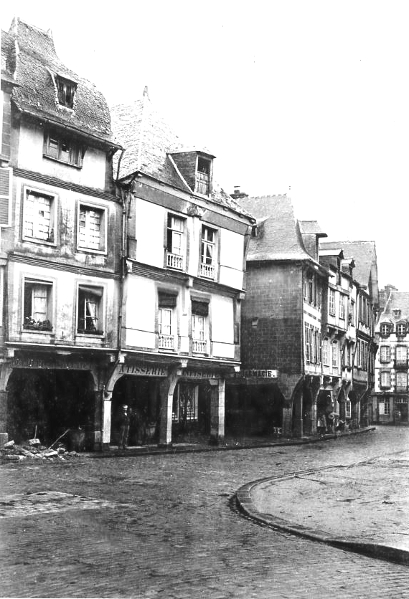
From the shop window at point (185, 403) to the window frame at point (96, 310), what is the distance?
8.53 metres

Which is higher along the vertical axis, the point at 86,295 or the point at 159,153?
the point at 159,153

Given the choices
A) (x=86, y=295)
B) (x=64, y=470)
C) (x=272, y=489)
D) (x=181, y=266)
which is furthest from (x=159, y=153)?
(x=272, y=489)

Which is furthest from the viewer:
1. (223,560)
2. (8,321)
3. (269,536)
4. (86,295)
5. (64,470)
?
(86,295)

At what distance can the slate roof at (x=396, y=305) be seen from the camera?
77562 millimetres

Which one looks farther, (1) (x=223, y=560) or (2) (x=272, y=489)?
(2) (x=272, y=489)

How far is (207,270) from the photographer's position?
3025 cm

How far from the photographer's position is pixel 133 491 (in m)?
15.1

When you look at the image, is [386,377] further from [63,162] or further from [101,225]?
[63,162]

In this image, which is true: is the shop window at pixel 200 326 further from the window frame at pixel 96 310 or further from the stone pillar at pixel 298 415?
the stone pillar at pixel 298 415

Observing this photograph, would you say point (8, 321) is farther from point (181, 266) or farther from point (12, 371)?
point (181, 266)

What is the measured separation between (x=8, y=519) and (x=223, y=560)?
3812mm

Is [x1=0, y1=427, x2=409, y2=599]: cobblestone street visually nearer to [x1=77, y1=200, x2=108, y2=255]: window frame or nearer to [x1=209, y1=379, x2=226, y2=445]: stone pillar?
[x1=77, y1=200, x2=108, y2=255]: window frame

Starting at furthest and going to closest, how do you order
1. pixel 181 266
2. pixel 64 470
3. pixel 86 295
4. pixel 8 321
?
1. pixel 181 266
2. pixel 86 295
3. pixel 8 321
4. pixel 64 470

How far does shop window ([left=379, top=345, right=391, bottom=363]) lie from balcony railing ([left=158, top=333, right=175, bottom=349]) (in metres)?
53.0
